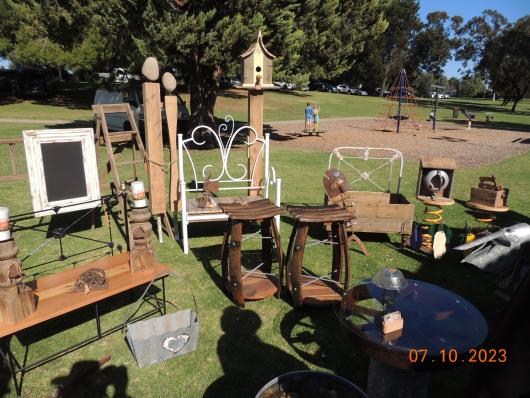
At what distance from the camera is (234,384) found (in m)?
3.44

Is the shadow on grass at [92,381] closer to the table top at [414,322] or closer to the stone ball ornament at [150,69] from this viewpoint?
the table top at [414,322]

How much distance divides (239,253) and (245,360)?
1036 millimetres

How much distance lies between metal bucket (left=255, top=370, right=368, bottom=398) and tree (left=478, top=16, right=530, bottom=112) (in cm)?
4965

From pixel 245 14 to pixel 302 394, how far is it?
11.4 metres

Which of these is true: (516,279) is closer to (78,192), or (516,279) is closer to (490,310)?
(490,310)

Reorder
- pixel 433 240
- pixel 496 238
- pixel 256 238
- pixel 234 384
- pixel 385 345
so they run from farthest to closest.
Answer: pixel 256 238 → pixel 433 240 → pixel 496 238 → pixel 234 384 → pixel 385 345

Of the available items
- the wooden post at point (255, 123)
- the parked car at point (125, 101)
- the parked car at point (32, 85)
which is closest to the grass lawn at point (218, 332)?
the wooden post at point (255, 123)

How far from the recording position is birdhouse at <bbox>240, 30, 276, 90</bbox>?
21.3 feet

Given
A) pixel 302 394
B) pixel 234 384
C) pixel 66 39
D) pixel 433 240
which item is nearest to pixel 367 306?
pixel 302 394

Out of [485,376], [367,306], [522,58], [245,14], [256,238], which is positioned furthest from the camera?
[522,58]

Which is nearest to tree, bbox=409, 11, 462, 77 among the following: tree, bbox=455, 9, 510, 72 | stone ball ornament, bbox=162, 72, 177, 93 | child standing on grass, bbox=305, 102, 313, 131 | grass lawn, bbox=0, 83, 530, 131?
tree, bbox=455, 9, 510, 72

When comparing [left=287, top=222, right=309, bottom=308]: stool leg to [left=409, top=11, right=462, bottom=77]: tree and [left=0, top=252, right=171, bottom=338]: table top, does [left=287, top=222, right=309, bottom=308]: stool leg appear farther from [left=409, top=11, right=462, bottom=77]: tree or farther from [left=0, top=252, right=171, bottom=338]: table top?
[left=409, top=11, right=462, bottom=77]: tree

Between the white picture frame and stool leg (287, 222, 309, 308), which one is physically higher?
the white picture frame

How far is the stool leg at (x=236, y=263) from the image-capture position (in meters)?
4.17
